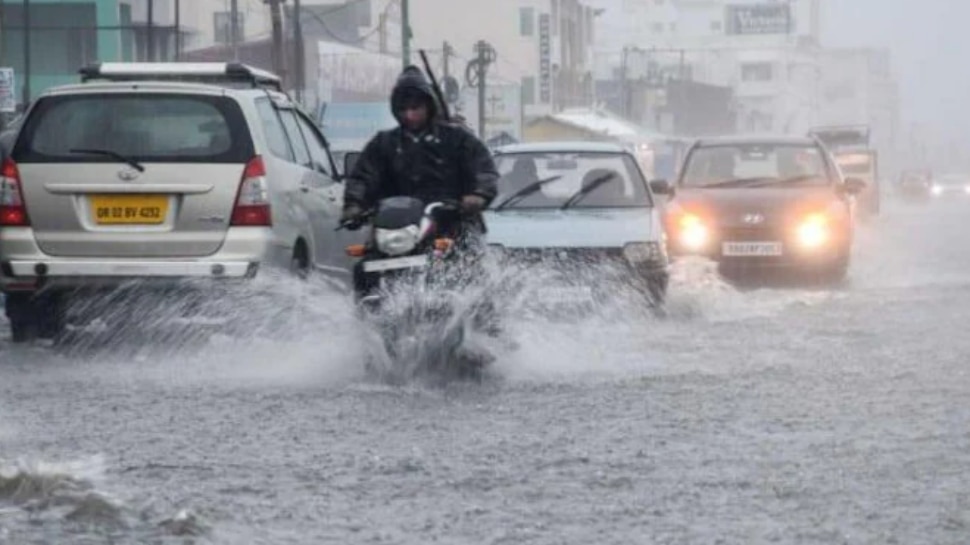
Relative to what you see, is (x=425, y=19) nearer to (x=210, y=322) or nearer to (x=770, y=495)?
(x=210, y=322)

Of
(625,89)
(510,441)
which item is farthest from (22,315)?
(625,89)

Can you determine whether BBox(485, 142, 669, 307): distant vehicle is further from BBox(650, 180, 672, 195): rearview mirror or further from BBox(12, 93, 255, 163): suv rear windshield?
BBox(12, 93, 255, 163): suv rear windshield

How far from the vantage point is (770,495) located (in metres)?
7.73

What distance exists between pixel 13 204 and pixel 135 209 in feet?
2.53

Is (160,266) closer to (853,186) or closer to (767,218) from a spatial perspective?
(767,218)

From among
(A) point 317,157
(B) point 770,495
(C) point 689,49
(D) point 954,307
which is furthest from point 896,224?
(C) point 689,49

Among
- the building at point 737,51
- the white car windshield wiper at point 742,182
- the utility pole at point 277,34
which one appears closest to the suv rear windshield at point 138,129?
the white car windshield wiper at point 742,182

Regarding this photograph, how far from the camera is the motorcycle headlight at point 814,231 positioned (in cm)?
2144

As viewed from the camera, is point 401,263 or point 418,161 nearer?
point 401,263

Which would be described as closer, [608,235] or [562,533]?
[562,533]

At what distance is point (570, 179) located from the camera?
18.1 meters

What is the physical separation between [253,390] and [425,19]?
8937 cm

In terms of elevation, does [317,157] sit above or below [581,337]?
above

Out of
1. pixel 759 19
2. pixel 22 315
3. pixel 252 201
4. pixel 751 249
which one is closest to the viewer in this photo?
pixel 252 201
